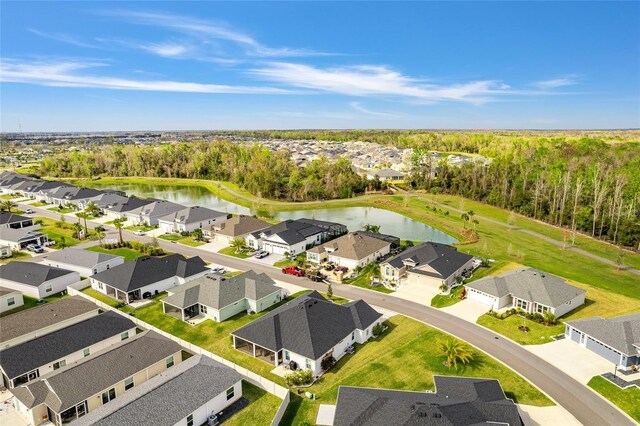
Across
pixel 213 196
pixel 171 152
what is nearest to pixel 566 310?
pixel 213 196

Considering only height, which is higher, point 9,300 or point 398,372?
point 9,300

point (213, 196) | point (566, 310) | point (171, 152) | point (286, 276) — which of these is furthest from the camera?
point (171, 152)

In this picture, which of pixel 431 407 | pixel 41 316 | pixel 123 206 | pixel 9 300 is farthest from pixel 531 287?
pixel 123 206

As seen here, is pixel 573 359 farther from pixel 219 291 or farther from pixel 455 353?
pixel 219 291

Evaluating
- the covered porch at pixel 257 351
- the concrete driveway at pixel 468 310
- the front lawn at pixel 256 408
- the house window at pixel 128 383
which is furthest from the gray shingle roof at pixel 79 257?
the concrete driveway at pixel 468 310

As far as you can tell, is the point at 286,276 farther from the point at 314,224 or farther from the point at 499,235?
the point at 499,235

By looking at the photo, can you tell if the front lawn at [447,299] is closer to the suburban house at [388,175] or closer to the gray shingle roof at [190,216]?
the gray shingle roof at [190,216]
